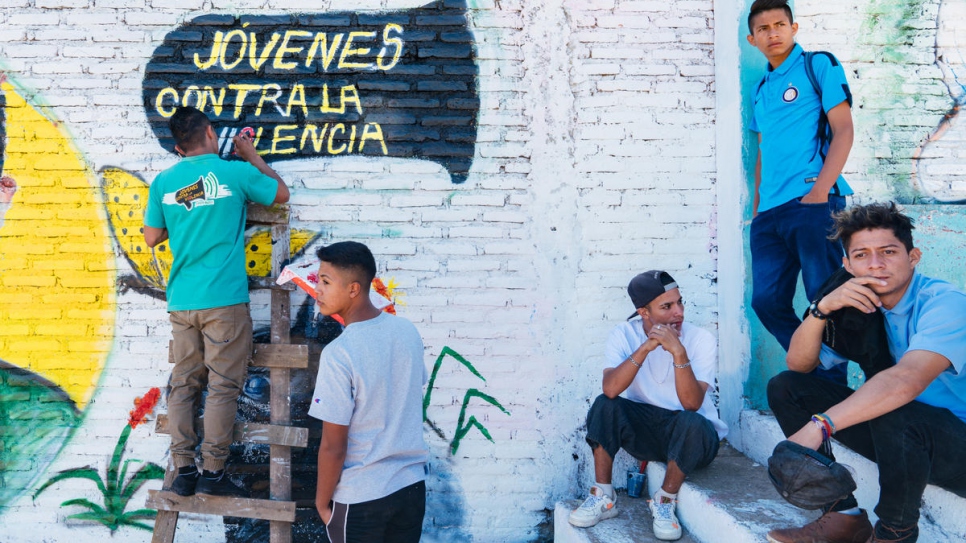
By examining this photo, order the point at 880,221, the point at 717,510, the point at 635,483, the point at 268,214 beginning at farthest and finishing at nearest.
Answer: the point at 635,483 < the point at 268,214 < the point at 717,510 < the point at 880,221

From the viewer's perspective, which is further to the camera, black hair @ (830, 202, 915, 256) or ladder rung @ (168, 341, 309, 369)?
ladder rung @ (168, 341, 309, 369)

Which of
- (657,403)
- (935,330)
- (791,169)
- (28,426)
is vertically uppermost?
(791,169)

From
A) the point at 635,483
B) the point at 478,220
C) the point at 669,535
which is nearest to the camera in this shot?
the point at 669,535

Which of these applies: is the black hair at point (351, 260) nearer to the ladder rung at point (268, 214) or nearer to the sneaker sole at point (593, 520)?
the ladder rung at point (268, 214)

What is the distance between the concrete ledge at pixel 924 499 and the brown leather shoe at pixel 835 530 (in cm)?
20

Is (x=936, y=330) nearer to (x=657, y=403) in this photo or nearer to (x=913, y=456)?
(x=913, y=456)

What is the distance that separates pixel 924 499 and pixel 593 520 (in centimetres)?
146

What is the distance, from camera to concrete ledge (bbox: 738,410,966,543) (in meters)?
2.58

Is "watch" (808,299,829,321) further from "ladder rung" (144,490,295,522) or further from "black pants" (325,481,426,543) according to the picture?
"ladder rung" (144,490,295,522)

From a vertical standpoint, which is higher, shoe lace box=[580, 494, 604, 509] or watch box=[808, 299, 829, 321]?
watch box=[808, 299, 829, 321]

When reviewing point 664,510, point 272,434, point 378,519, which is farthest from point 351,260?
point 664,510

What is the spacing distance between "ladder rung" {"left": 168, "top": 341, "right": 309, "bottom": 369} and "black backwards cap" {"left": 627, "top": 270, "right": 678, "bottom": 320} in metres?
1.72

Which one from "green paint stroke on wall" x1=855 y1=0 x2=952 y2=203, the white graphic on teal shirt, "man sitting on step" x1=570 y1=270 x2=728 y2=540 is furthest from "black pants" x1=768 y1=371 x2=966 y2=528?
the white graphic on teal shirt

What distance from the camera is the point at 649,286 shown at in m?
3.74
